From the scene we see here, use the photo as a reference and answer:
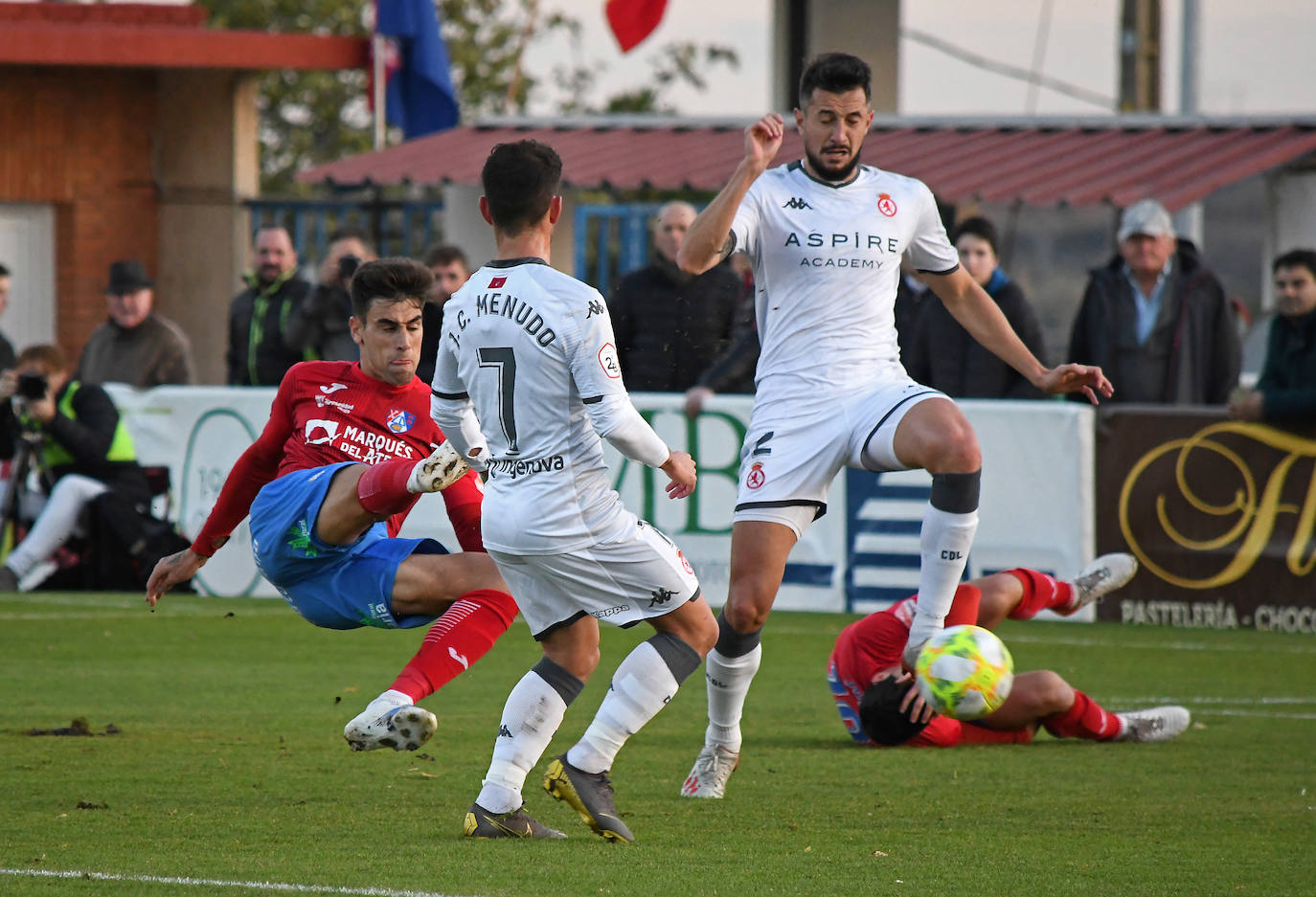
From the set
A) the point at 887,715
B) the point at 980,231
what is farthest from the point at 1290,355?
the point at 887,715

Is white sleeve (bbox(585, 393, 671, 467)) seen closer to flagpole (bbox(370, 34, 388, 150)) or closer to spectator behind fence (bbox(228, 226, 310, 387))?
spectator behind fence (bbox(228, 226, 310, 387))

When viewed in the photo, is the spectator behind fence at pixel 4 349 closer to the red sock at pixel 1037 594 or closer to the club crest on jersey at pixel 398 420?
the club crest on jersey at pixel 398 420

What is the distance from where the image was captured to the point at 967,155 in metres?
17.4

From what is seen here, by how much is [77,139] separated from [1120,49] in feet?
39.6

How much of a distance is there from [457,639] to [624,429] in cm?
121

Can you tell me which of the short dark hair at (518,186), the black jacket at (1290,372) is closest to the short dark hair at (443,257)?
the black jacket at (1290,372)

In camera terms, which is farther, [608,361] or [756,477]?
[756,477]

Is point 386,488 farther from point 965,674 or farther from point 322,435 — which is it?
point 965,674

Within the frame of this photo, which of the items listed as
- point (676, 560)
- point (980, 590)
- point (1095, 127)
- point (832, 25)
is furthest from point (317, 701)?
point (832, 25)

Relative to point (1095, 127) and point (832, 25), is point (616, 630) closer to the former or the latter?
point (1095, 127)

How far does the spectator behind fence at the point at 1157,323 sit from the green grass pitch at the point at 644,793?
6.15ft

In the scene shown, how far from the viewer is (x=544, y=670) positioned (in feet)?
18.7

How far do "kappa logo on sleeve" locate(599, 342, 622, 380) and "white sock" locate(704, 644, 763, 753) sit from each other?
1622 mm

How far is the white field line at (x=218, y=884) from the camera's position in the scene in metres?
4.77
